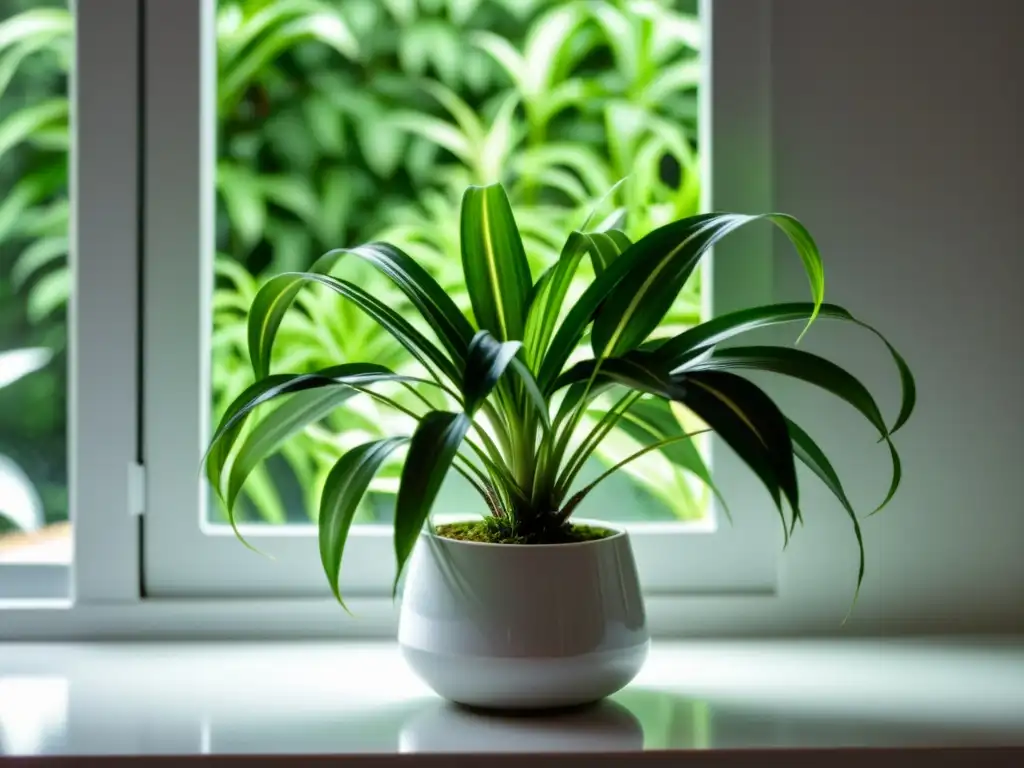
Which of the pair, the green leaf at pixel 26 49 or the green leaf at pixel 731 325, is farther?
the green leaf at pixel 26 49

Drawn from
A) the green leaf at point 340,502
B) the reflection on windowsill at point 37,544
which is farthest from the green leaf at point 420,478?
the reflection on windowsill at point 37,544

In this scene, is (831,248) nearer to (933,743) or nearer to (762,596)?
(762,596)

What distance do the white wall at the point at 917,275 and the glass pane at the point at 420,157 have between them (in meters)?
0.15

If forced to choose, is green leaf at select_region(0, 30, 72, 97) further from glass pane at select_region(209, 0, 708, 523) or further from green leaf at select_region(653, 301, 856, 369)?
green leaf at select_region(653, 301, 856, 369)

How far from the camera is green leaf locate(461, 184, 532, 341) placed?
108 cm

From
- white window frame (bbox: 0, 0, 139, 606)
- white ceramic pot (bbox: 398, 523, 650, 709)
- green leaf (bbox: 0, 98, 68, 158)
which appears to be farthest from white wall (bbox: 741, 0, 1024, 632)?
green leaf (bbox: 0, 98, 68, 158)

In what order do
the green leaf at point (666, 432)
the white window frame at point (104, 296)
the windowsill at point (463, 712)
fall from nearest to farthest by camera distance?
the windowsill at point (463, 712) < the green leaf at point (666, 432) < the white window frame at point (104, 296)

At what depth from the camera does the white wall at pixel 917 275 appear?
4.31 ft

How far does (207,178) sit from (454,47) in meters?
0.34

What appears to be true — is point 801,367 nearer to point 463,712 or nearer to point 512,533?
point 512,533

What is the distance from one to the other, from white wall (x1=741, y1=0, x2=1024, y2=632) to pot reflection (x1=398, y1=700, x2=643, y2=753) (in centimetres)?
36

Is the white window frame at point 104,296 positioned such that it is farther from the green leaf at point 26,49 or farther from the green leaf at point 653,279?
the green leaf at point 653,279

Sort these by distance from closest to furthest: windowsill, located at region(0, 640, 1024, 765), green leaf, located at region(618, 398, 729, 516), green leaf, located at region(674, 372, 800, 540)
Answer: green leaf, located at region(674, 372, 800, 540) → windowsill, located at region(0, 640, 1024, 765) → green leaf, located at region(618, 398, 729, 516)

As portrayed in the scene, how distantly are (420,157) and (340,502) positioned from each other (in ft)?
1.75
